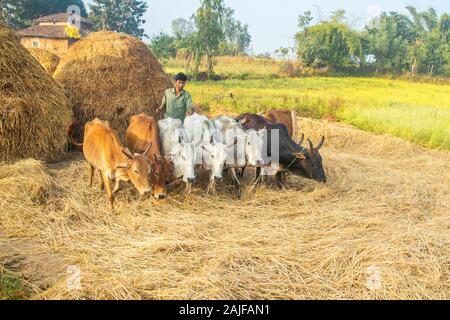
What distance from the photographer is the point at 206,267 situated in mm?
3992

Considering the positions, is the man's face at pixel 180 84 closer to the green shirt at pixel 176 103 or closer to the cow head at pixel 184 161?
the green shirt at pixel 176 103

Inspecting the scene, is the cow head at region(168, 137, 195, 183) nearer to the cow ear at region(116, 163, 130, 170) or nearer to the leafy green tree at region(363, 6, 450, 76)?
the cow ear at region(116, 163, 130, 170)

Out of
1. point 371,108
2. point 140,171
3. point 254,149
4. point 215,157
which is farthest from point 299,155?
point 371,108

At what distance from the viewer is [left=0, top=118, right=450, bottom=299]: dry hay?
377 cm

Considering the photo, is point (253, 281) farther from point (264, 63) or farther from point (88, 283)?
point (264, 63)

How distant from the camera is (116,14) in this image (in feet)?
148

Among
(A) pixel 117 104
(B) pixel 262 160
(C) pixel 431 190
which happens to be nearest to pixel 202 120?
(B) pixel 262 160

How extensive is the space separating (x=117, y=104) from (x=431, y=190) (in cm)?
608

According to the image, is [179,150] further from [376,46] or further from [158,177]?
[376,46]

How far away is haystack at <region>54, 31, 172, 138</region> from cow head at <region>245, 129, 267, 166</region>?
3036 mm

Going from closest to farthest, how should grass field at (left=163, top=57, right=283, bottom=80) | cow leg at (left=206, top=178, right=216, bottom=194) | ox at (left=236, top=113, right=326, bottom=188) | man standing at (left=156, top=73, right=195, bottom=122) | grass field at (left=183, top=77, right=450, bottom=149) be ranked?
cow leg at (left=206, top=178, right=216, bottom=194)
ox at (left=236, top=113, right=326, bottom=188)
man standing at (left=156, top=73, right=195, bottom=122)
grass field at (left=183, top=77, right=450, bottom=149)
grass field at (left=163, top=57, right=283, bottom=80)

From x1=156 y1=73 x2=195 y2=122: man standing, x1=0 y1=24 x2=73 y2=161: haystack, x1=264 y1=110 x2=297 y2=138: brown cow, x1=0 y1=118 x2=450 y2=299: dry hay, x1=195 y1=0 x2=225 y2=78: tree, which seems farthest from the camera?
x1=195 y1=0 x2=225 y2=78: tree

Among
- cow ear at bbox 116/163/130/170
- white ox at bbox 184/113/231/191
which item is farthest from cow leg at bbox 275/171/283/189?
cow ear at bbox 116/163/130/170

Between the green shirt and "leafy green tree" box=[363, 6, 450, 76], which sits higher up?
"leafy green tree" box=[363, 6, 450, 76]
